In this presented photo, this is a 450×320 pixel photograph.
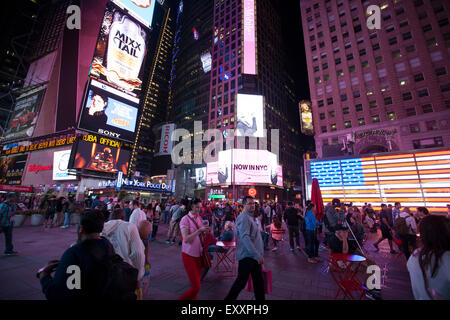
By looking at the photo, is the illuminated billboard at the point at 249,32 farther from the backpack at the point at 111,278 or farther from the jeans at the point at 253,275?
the backpack at the point at 111,278

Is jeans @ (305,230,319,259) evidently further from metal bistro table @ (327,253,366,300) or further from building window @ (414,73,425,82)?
building window @ (414,73,425,82)

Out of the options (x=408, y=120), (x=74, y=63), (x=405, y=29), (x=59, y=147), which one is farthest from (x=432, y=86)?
(x=59, y=147)

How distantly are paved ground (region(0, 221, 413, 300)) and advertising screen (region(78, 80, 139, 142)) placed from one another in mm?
21664

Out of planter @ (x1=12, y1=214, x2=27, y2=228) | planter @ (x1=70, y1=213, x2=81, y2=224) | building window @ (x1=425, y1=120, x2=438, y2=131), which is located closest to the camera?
planter @ (x1=12, y1=214, x2=27, y2=228)

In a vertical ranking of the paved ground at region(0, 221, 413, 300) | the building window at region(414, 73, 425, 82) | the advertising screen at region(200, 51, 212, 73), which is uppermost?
the advertising screen at region(200, 51, 212, 73)

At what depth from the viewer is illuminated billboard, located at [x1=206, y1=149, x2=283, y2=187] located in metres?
39.3

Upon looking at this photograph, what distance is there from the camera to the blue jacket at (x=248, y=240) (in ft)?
10.2

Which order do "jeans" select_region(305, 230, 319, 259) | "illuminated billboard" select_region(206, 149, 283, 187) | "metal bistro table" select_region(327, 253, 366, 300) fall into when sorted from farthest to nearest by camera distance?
"illuminated billboard" select_region(206, 149, 283, 187) → "jeans" select_region(305, 230, 319, 259) → "metal bistro table" select_region(327, 253, 366, 300)

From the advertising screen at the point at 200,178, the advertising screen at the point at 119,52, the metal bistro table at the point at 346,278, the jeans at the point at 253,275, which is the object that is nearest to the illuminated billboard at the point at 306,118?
the advertising screen at the point at 119,52

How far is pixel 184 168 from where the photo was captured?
193 ft

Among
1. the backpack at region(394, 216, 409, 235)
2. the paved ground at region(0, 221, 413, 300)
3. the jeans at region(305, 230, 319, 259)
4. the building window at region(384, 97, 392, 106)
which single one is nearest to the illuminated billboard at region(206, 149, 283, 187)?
the building window at region(384, 97, 392, 106)

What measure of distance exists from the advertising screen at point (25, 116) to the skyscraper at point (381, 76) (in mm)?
48048

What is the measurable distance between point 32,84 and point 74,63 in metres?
14.1
